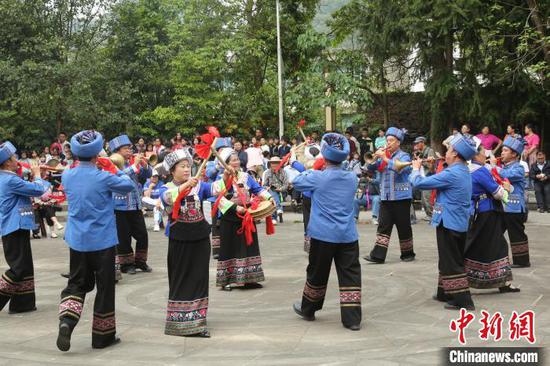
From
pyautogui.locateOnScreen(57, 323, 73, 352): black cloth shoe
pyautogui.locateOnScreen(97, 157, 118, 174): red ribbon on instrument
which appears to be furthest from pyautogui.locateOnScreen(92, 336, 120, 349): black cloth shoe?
pyautogui.locateOnScreen(97, 157, 118, 174): red ribbon on instrument

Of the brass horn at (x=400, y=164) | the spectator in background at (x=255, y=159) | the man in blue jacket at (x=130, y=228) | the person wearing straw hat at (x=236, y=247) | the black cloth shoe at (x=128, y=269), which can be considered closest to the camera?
the person wearing straw hat at (x=236, y=247)

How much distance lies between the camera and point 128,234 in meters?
10.8

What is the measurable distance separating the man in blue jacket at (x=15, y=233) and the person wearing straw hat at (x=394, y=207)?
5.23 m

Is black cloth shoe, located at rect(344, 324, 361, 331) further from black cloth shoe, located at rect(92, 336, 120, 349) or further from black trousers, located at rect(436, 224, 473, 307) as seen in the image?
black cloth shoe, located at rect(92, 336, 120, 349)

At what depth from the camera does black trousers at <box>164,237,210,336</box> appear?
7.27 metres

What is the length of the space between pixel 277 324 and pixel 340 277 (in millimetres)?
844

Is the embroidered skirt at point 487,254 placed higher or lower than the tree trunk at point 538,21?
lower

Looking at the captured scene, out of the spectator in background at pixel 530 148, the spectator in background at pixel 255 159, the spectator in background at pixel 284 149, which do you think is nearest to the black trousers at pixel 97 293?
the spectator in background at pixel 255 159

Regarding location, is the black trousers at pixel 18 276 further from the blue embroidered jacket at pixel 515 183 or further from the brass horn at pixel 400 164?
the blue embroidered jacket at pixel 515 183

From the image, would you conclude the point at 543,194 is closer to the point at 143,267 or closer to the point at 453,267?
the point at 453,267

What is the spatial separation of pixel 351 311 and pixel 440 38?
46.8 feet

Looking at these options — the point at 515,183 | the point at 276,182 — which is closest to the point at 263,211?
the point at 515,183

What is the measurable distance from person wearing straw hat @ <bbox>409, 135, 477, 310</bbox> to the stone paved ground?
43 cm

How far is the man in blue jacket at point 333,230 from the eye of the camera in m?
7.55
